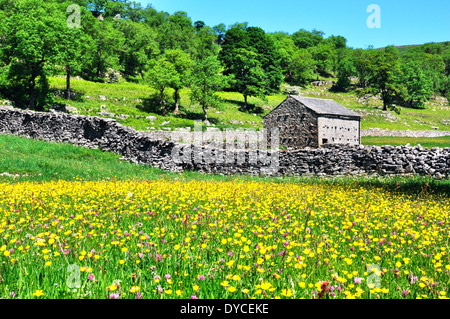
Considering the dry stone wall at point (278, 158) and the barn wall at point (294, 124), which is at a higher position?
the barn wall at point (294, 124)

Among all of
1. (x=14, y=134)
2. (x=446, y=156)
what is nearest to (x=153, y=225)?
(x=446, y=156)

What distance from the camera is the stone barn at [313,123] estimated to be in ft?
132

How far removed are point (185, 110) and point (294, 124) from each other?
77.1 ft

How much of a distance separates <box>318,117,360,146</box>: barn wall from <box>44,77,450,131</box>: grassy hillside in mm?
18584

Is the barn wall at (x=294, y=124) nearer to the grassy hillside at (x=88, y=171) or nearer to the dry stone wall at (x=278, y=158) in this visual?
the dry stone wall at (x=278, y=158)

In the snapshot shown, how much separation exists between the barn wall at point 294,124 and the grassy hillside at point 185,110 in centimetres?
1191

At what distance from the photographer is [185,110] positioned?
5834cm

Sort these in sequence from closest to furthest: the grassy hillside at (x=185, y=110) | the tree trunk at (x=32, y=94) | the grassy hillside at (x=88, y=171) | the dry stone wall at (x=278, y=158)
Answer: the grassy hillside at (x=88, y=171)
the dry stone wall at (x=278, y=158)
the tree trunk at (x=32, y=94)
the grassy hillside at (x=185, y=110)

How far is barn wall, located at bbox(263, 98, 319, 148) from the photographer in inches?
1590

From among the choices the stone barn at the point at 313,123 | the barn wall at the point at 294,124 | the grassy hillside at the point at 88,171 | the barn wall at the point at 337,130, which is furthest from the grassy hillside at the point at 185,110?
the grassy hillside at the point at 88,171

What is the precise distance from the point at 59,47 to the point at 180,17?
148 meters

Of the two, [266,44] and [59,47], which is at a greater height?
[266,44]

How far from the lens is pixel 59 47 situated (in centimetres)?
3669
